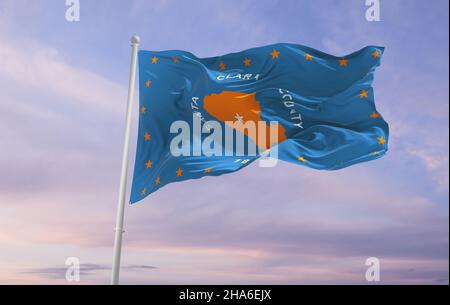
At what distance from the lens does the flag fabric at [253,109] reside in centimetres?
1299

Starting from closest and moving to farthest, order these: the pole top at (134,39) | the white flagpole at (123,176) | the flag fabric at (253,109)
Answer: the white flagpole at (123,176), the flag fabric at (253,109), the pole top at (134,39)

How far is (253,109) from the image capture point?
13781 millimetres

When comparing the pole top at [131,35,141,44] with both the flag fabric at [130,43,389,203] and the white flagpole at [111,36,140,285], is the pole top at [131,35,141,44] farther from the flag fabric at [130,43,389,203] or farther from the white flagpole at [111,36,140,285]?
the flag fabric at [130,43,389,203]

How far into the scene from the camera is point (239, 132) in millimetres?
13430

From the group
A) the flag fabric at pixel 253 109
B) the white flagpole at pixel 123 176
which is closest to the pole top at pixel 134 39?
the white flagpole at pixel 123 176

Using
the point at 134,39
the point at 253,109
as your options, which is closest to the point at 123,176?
the point at 134,39

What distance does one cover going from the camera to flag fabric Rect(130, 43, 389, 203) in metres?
13.0

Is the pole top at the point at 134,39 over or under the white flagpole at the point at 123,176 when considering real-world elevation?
over

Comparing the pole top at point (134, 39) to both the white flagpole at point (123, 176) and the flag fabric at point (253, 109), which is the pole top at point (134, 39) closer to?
the white flagpole at point (123, 176)
